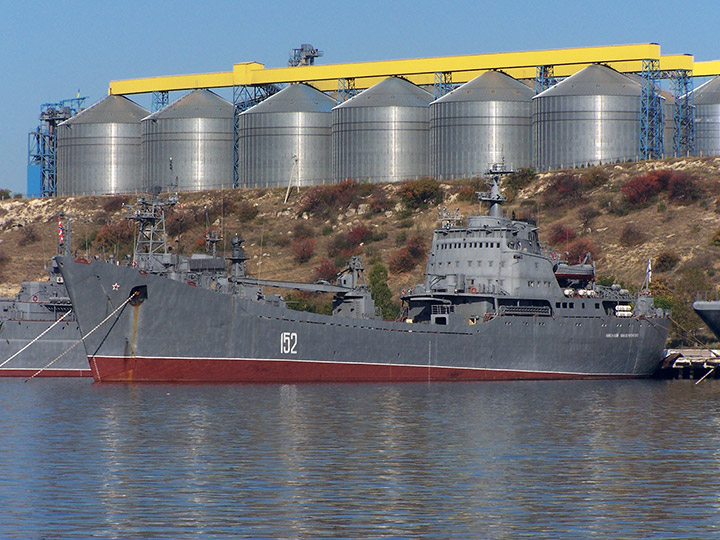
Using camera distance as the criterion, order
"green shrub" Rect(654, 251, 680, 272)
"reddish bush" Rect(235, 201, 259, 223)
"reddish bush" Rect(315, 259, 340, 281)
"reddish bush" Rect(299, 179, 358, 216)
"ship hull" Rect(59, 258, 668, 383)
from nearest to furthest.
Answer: "ship hull" Rect(59, 258, 668, 383) < "green shrub" Rect(654, 251, 680, 272) < "reddish bush" Rect(315, 259, 340, 281) < "reddish bush" Rect(299, 179, 358, 216) < "reddish bush" Rect(235, 201, 259, 223)

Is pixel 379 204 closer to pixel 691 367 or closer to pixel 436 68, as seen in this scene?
pixel 436 68

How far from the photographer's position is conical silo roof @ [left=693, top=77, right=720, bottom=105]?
10106 cm

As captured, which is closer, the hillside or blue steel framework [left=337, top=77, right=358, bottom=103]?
the hillside

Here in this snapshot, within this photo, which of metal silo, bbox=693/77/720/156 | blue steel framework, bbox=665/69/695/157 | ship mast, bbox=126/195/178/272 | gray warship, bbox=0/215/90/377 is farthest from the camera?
metal silo, bbox=693/77/720/156

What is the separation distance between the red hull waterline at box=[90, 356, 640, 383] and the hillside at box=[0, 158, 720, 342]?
3066cm

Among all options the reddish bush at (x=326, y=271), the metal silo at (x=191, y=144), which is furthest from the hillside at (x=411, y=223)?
the metal silo at (x=191, y=144)

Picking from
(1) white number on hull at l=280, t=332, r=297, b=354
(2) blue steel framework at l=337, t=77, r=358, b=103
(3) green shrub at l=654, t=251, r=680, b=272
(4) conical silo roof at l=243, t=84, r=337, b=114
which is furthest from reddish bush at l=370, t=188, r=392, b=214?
(1) white number on hull at l=280, t=332, r=297, b=354

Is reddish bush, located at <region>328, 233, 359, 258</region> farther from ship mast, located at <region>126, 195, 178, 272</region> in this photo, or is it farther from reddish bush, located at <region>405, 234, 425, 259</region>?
ship mast, located at <region>126, 195, 178, 272</region>

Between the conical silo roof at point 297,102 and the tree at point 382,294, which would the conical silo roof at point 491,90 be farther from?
the tree at point 382,294

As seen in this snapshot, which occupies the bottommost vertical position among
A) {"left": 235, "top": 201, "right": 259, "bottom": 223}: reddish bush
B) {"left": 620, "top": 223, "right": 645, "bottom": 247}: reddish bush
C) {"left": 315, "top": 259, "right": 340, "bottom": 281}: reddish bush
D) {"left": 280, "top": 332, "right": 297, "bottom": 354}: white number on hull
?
{"left": 280, "top": 332, "right": 297, "bottom": 354}: white number on hull

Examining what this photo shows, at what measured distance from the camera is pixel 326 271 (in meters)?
89.4

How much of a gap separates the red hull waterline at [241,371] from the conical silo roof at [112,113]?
65.3 metres

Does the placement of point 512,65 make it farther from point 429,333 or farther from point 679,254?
point 429,333

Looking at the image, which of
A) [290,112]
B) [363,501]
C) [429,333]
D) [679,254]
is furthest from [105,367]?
[290,112]
